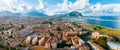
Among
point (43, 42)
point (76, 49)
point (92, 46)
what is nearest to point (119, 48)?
point (92, 46)

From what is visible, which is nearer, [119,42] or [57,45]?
[57,45]

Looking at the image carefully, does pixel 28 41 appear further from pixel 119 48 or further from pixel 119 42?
pixel 119 42

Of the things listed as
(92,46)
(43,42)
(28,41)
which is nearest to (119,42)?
(92,46)

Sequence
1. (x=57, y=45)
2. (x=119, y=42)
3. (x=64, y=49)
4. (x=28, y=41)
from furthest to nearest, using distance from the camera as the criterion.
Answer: (x=119, y=42)
(x=28, y=41)
(x=57, y=45)
(x=64, y=49)

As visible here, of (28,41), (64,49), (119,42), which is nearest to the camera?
(64,49)

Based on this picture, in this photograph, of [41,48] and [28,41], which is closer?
[41,48]

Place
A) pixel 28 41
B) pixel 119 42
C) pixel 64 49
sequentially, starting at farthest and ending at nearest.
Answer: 1. pixel 119 42
2. pixel 28 41
3. pixel 64 49

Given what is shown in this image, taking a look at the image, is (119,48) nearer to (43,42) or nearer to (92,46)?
(92,46)

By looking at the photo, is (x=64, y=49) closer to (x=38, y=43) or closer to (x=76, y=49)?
(x=76, y=49)

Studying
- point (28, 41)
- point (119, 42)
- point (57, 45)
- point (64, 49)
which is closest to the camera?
point (64, 49)
